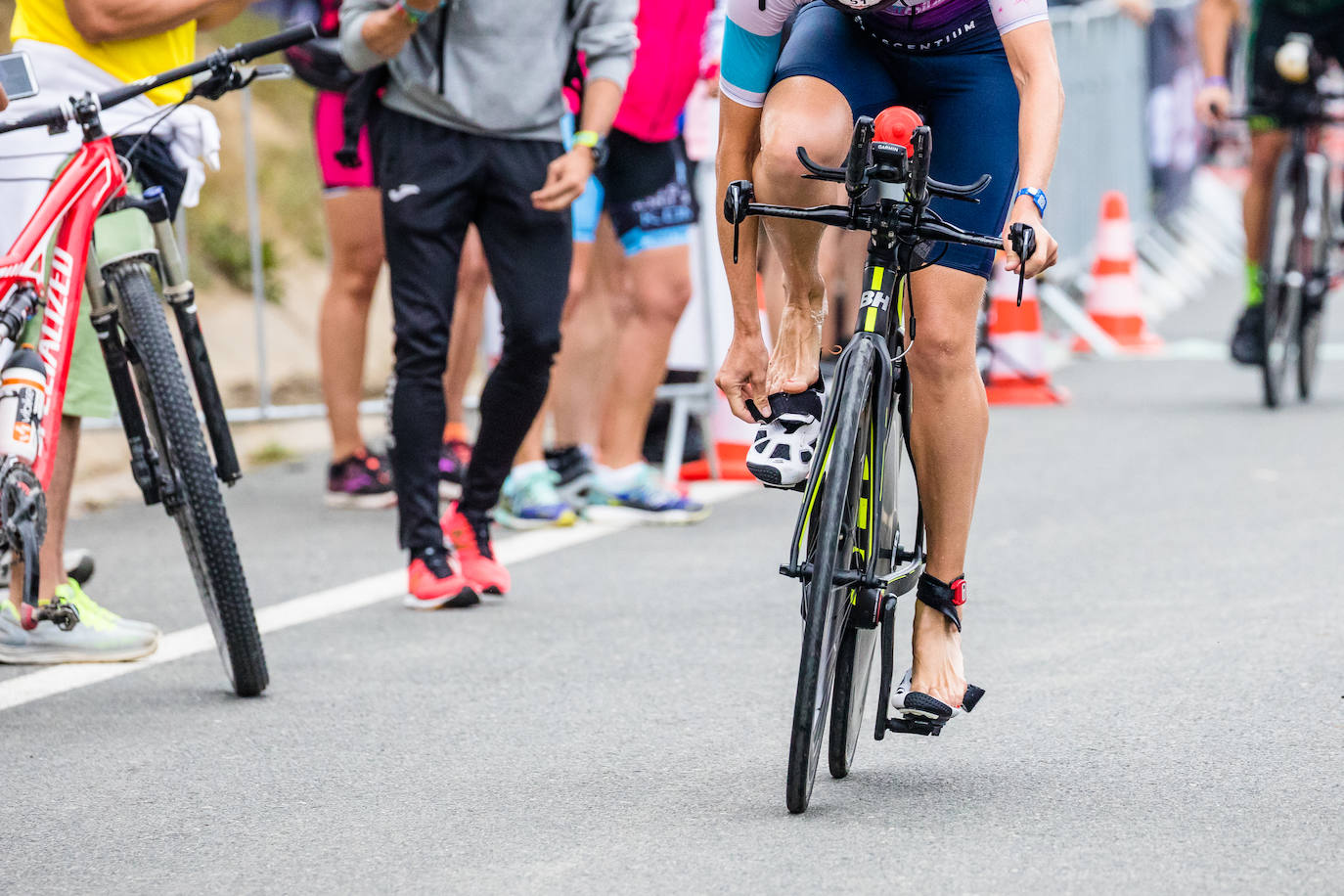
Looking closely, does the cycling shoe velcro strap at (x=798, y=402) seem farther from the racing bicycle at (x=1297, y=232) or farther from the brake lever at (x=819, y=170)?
the racing bicycle at (x=1297, y=232)

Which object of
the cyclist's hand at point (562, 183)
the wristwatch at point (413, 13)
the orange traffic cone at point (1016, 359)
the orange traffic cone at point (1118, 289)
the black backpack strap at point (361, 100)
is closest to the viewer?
the wristwatch at point (413, 13)

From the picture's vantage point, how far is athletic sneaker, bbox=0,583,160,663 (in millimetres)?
4762

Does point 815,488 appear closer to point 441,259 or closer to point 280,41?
point 280,41

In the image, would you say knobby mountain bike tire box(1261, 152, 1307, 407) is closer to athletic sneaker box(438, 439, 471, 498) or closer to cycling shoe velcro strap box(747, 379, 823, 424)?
athletic sneaker box(438, 439, 471, 498)

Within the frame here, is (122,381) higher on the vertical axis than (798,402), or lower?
lower

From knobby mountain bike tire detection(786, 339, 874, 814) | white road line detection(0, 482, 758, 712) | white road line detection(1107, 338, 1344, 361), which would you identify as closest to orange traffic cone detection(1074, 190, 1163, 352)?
white road line detection(1107, 338, 1344, 361)

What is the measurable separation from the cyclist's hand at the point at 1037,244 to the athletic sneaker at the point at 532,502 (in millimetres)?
3492

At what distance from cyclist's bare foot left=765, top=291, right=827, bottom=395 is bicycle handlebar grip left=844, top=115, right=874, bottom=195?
350 millimetres

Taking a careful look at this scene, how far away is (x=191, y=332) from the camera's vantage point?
14.9 ft

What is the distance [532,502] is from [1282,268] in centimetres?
367

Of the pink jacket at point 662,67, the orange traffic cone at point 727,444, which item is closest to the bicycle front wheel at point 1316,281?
the orange traffic cone at point 727,444

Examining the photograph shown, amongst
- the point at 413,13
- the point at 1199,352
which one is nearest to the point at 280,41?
the point at 413,13

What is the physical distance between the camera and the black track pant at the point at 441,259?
17.1 feet

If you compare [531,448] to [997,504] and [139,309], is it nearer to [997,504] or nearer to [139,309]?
[997,504]
